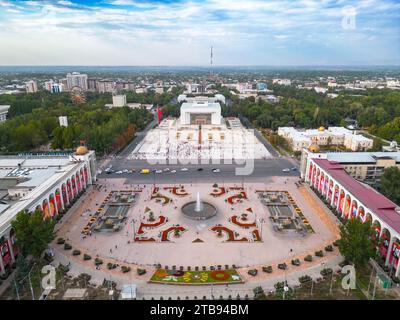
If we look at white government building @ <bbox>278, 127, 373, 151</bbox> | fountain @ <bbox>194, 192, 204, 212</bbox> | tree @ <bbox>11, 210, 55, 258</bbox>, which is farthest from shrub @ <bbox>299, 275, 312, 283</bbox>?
white government building @ <bbox>278, 127, 373, 151</bbox>

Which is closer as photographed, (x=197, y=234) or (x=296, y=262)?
(x=296, y=262)

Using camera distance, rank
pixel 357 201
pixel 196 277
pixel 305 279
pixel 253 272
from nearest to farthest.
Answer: pixel 305 279
pixel 196 277
pixel 253 272
pixel 357 201

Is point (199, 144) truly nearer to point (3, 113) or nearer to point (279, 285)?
point (279, 285)

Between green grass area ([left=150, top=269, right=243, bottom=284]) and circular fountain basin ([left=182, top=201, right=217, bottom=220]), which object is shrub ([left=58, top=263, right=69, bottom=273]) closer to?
green grass area ([left=150, top=269, right=243, bottom=284])

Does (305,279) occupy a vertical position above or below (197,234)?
above

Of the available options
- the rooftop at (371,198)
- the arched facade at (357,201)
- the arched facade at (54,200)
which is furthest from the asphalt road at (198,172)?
the rooftop at (371,198)

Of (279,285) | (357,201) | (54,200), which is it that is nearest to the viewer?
(279,285)

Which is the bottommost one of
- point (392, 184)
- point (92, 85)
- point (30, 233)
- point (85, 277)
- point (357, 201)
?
point (85, 277)

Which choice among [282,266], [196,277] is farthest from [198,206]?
[282,266]
